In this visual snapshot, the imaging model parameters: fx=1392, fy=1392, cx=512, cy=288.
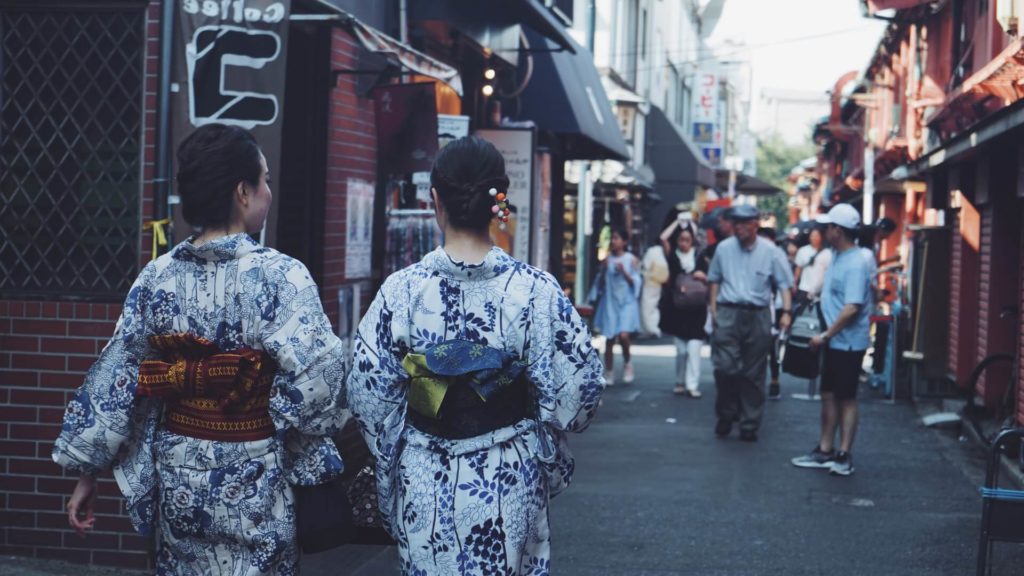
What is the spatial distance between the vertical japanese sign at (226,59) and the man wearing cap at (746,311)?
5882 millimetres

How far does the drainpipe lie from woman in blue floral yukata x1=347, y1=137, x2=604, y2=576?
2.52 metres

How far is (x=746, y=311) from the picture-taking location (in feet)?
37.0

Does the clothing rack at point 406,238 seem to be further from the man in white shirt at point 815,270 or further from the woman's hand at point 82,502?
the man in white shirt at point 815,270

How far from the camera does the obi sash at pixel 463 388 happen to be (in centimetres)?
376

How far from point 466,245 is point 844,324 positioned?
6.21 m

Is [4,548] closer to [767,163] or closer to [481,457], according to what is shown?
[481,457]

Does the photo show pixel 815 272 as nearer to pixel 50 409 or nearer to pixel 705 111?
pixel 50 409

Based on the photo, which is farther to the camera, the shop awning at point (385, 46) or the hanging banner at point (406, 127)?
the hanging banner at point (406, 127)

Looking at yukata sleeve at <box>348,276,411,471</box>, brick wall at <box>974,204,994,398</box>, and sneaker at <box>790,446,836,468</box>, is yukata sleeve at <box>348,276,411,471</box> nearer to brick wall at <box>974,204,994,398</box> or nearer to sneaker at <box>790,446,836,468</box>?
sneaker at <box>790,446,836,468</box>

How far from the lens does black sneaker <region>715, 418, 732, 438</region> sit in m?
11.6

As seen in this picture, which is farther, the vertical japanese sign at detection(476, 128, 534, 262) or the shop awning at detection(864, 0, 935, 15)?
the shop awning at detection(864, 0, 935, 15)

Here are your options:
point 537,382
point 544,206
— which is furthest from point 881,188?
point 537,382

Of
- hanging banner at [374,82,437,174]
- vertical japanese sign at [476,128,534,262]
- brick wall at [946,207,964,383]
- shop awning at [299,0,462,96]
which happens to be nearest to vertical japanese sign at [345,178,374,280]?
hanging banner at [374,82,437,174]

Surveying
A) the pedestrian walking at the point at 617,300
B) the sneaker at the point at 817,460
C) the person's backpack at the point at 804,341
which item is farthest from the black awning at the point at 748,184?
the sneaker at the point at 817,460
